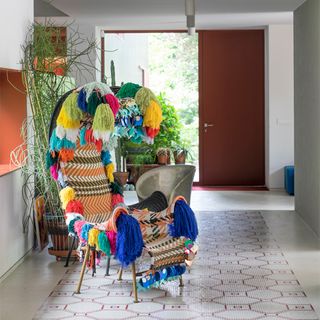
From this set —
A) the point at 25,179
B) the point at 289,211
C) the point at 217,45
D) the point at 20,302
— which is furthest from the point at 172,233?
the point at 217,45

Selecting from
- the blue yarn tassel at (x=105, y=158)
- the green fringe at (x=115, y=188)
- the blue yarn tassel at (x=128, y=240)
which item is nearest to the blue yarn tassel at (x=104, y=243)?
the blue yarn tassel at (x=128, y=240)

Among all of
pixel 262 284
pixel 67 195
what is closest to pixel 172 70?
pixel 67 195

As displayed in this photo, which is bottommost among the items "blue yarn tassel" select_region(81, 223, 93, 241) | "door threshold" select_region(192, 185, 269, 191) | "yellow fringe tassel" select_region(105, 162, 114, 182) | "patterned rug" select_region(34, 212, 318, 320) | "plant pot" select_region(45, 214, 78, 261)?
"patterned rug" select_region(34, 212, 318, 320)

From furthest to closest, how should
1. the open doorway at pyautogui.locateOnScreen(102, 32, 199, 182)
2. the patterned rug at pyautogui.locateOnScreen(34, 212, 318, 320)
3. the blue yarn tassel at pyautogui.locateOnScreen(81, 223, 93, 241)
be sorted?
the open doorway at pyautogui.locateOnScreen(102, 32, 199, 182)
the blue yarn tassel at pyautogui.locateOnScreen(81, 223, 93, 241)
the patterned rug at pyautogui.locateOnScreen(34, 212, 318, 320)

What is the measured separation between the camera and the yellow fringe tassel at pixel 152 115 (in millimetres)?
5578

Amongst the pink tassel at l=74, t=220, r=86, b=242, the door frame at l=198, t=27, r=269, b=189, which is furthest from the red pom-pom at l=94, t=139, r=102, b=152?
the door frame at l=198, t=27, r=269, b=189

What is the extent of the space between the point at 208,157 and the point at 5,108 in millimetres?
6477

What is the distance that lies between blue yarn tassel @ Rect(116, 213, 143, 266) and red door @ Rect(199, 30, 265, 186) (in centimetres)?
766

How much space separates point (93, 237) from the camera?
5.30 meters

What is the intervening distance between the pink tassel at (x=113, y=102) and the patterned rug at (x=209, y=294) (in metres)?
1.33

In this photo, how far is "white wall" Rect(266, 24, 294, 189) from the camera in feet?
38.7

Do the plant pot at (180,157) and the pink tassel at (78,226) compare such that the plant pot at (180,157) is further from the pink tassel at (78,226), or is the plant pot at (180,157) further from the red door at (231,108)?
the pink tassel at (78,226)

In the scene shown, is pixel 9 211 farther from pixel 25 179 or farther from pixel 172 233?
pixel 172 233

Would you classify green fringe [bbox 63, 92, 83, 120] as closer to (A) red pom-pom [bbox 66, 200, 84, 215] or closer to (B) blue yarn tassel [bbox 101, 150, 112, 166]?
(A) red pom-pom [bbox 66, 200, 84, 215]
